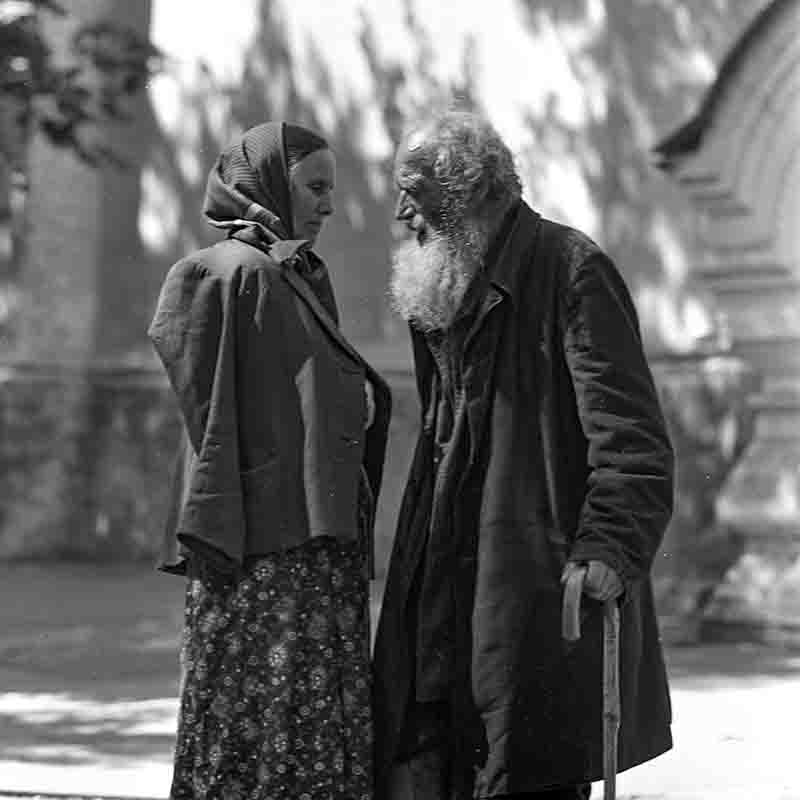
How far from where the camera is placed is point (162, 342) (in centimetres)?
445

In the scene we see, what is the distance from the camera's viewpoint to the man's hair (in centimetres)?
421

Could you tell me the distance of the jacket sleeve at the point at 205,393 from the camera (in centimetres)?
427

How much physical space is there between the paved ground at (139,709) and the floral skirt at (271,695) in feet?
7.19

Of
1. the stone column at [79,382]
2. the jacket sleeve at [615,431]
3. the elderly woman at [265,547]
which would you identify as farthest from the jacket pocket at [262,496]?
the stone column at [79,382]

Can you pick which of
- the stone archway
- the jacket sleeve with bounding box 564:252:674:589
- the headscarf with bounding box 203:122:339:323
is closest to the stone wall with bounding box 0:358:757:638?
Result: the stone archway

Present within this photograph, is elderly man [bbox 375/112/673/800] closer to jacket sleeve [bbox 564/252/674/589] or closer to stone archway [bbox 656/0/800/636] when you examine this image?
jacket sleeve [bbox 564/252/674/589]

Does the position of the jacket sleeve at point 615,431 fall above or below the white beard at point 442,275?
below

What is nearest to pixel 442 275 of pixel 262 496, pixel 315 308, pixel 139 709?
pixel 315 308

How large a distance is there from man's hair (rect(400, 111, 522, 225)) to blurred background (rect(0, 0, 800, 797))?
360cm

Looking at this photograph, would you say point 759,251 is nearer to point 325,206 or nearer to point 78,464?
point 78,464

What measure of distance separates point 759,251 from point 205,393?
25.0 ft

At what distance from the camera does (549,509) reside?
164 inches

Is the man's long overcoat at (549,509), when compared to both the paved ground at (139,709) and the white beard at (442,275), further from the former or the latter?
the paved ground at (139,709)

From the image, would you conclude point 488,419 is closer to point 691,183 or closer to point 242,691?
point 242,691
